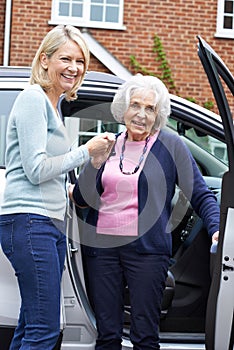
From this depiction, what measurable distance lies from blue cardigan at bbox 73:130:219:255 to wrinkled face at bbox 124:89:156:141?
0.37ft

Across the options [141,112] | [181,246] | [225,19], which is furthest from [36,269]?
[225,19]

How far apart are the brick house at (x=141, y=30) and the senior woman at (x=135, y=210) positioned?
29.9ft

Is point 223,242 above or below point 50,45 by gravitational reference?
below

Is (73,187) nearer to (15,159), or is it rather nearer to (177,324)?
(15,159)

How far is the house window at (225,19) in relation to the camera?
13484 millimetres

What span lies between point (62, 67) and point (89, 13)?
32.7 ft

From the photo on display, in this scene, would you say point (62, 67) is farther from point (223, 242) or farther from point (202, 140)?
point (202, 140)

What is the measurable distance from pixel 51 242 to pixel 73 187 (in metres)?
0.64

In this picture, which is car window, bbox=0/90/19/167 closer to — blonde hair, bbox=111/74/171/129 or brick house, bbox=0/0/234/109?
blonde hair, bbox=111/74/171/129

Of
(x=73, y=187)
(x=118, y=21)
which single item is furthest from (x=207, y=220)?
(x=118, y=21)

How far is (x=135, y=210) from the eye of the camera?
13.0ft

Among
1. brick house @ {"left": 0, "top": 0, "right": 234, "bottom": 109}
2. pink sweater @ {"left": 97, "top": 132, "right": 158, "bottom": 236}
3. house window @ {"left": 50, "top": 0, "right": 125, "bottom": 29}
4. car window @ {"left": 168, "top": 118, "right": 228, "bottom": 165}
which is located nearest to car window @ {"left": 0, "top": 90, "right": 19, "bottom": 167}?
pink sweater @ {"left": 97, "top": 132, "right": 158, "bottom": 236}

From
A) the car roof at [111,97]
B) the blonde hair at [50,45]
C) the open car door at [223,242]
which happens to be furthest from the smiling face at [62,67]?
the car roof at [111,97]

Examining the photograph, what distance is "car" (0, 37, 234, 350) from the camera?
12.5ft
